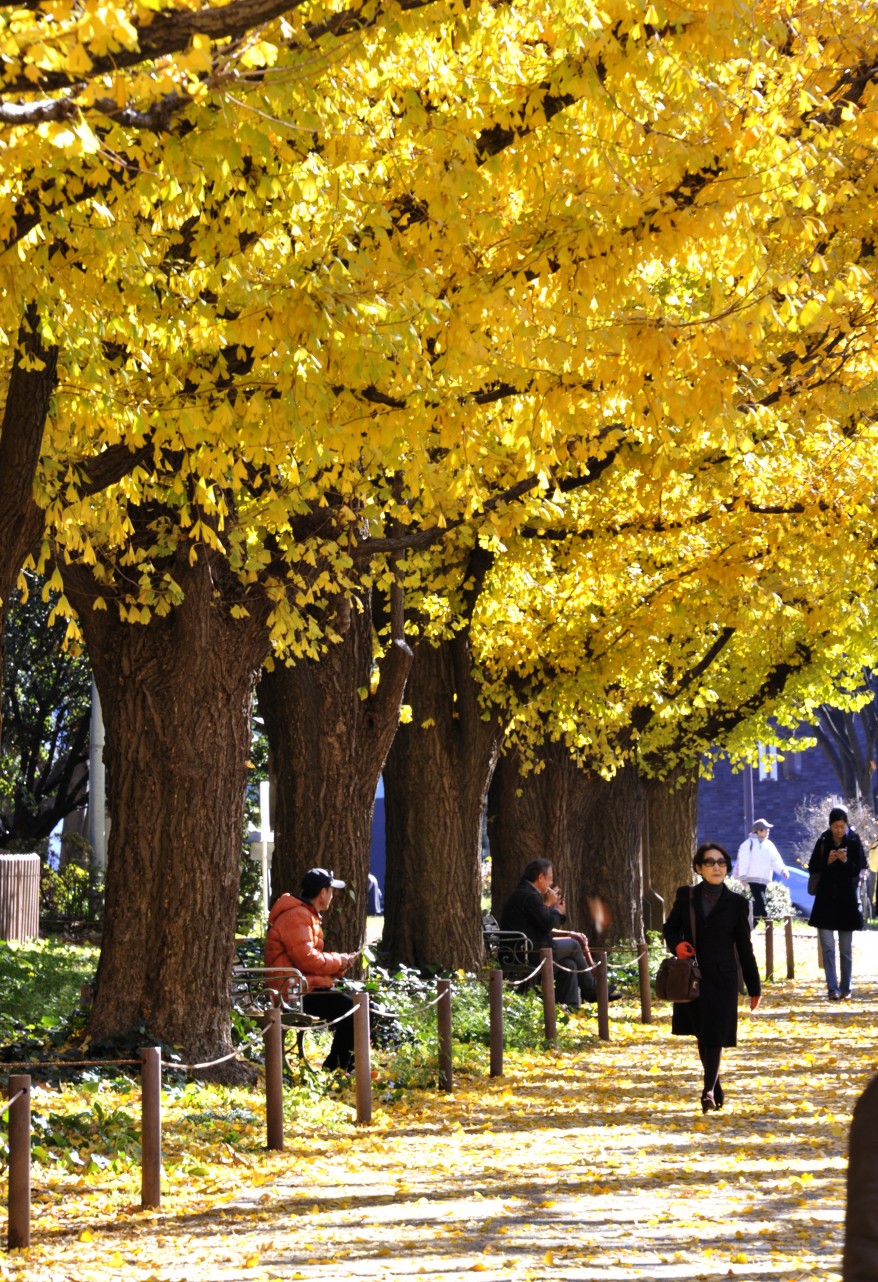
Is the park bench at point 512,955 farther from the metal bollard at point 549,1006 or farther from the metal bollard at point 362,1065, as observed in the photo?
the metal bollard at point 362,1065

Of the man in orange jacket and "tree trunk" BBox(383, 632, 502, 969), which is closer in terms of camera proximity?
the man in orange jacket

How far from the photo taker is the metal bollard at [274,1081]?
10289mm

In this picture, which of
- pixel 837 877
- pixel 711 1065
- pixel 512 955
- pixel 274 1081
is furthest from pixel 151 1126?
pixel 837 877

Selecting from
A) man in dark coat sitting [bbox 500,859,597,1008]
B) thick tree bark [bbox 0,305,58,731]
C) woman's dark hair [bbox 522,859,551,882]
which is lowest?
man in dark coat sitting [bbox 500,859,597,1008]

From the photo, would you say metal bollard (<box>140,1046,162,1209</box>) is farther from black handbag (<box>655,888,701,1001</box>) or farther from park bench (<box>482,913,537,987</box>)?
park bench (<box>482,913,537,987</box>)

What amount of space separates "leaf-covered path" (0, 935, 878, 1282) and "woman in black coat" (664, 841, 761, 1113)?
461mm

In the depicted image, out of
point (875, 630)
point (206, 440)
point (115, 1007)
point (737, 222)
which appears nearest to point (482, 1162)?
point (115, 1007)

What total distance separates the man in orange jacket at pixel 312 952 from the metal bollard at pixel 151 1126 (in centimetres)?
385

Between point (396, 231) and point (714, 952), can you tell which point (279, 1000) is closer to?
point (714, 952)

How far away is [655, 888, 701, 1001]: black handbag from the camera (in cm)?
1204

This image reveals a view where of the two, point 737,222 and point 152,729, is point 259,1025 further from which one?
point 737,222

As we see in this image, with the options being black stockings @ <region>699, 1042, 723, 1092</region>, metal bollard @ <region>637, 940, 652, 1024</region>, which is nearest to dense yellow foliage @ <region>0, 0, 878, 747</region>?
black stockings @ <region>699, 1042, 723, 1092</region>

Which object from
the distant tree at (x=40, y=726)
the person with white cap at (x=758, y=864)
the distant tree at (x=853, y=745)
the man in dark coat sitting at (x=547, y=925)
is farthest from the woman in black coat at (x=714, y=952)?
the distant tree at (x=853, y=745)

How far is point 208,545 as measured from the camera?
12078 mm
